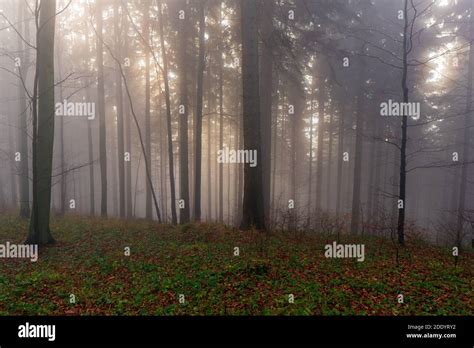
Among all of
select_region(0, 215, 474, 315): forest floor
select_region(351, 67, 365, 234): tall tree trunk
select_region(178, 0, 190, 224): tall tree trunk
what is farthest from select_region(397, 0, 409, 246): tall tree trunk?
select_region(178, 0, 190, 224): tall tree trunk

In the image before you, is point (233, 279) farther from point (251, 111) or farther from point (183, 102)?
point (183, 102)

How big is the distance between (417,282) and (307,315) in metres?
2.92

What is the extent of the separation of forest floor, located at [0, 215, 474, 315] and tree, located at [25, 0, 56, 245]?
93cm

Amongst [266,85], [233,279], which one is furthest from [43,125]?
[266,85]

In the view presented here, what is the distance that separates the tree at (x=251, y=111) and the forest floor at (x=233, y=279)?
80cm

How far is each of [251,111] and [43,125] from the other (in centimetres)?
667

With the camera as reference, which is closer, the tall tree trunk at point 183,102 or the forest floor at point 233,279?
the forest floor at point 233,279

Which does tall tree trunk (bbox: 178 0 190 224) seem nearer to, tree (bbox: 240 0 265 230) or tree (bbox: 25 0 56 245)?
tree (bbox: 240 0 265 230)

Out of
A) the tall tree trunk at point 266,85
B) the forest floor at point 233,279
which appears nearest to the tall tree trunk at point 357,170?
the tall tree trunk at point 266,85

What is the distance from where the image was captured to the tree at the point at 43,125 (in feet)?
25.6

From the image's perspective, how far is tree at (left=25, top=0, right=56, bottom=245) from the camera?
780 centimetres

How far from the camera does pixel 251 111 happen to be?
9016 millimetres
